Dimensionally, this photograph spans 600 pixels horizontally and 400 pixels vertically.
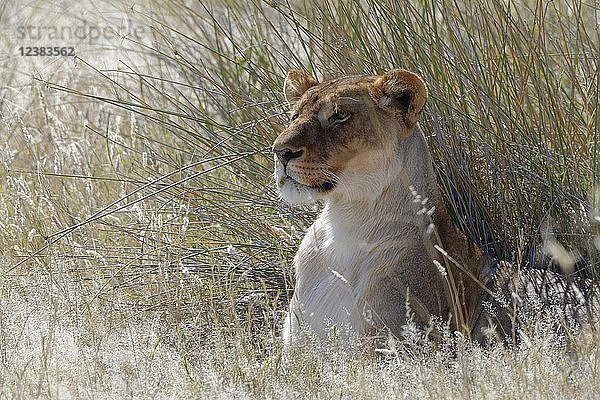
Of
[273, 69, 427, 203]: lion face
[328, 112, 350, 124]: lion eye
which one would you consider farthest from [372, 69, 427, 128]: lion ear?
[328, 112, 350, 124]: lion eye

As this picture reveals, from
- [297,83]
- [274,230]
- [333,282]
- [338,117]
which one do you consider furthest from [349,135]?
[274,230]

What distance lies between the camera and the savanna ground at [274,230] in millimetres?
3393

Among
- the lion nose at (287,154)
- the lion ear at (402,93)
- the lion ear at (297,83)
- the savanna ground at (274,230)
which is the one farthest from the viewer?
the lion ear at (297,83)

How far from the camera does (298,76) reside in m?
4.10

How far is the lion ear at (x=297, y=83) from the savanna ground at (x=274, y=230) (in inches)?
10.4

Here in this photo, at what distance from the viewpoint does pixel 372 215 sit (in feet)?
12.8

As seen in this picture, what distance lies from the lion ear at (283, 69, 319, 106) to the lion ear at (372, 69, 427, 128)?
0.32 metres

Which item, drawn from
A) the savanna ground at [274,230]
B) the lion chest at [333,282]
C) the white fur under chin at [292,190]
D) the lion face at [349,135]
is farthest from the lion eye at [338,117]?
the savanna ground at [274,230]

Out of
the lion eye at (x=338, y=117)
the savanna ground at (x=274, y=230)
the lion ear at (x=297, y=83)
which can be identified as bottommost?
the savanna ground at (x=274, y=230)

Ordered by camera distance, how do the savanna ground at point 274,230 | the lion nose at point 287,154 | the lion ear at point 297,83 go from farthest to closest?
the lion ear at point 297,83
the lion nose at point 287,154
the savanna ground at point 274,230

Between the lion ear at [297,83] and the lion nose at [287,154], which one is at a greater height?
the lion ear at [297,83]

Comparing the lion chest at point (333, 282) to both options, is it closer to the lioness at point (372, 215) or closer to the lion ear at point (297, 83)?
the lioness at point (372, 215)

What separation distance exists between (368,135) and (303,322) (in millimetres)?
655

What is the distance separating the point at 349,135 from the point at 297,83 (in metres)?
0.39
